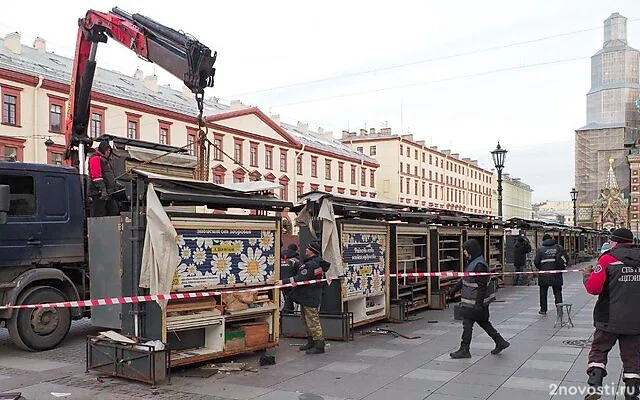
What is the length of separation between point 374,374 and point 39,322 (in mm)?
6124

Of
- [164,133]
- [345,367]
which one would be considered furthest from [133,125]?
[345,367]

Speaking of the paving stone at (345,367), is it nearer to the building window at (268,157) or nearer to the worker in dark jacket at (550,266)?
the worker in dark jacket at (550,266)

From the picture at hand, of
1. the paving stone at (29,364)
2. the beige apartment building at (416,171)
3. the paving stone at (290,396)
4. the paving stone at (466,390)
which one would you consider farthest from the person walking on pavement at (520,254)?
the beige apartment building at (416,171)

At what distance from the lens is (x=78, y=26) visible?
14766mm

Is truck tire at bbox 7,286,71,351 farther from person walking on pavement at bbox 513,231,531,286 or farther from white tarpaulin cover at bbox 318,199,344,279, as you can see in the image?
person walking on pavement at bbox 513,231,531,286

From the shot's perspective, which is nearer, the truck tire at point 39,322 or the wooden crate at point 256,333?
the wooden crate at point 256,333

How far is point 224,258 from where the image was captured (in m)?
10.1

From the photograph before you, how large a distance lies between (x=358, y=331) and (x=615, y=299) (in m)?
6.51

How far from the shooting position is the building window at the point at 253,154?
52812 millimetres

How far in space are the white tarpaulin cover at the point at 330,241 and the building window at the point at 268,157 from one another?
4257 centimetres

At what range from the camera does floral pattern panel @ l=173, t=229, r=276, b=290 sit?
9.49 m

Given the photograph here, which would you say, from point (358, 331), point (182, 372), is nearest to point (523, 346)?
point (358, 331)

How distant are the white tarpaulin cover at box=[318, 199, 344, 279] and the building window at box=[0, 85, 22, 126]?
26938 millimetres

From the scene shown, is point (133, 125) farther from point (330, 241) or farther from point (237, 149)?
point (330, 241)
